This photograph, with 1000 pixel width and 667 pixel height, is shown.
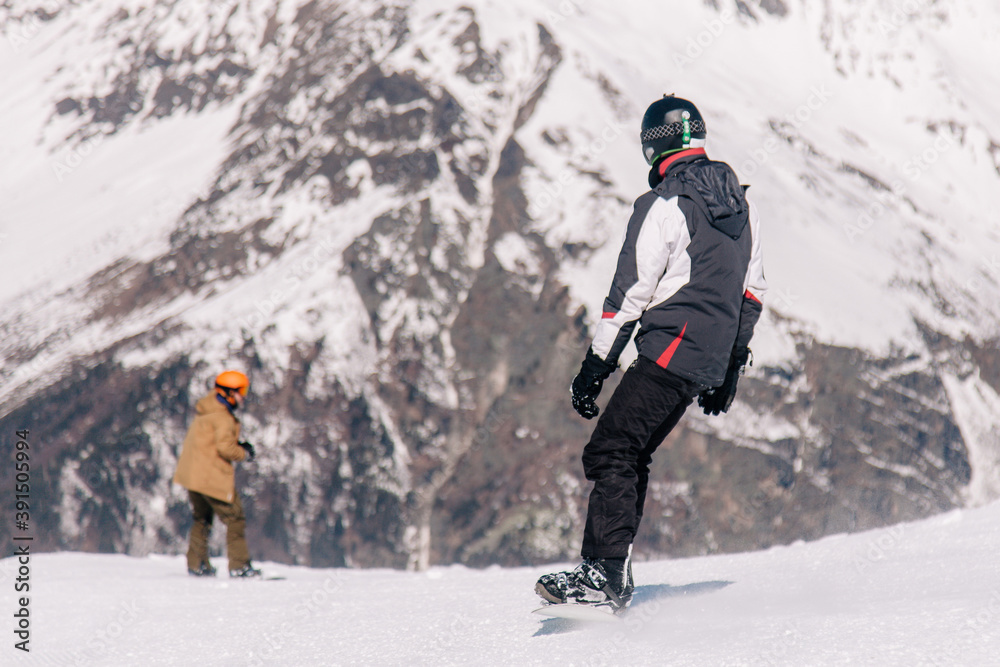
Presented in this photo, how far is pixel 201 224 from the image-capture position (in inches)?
4126

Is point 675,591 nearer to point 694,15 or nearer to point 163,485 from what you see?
point 163,485

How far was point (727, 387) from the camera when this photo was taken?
5.17 metres

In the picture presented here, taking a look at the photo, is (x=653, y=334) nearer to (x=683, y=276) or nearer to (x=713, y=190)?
(x=683, y=276)

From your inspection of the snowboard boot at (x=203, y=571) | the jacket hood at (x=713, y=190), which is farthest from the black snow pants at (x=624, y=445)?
the snowboard boot at (x=203, y=571)

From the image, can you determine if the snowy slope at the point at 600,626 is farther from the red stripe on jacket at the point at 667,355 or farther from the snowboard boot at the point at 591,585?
the red stripe on jacket at the point at 667,355

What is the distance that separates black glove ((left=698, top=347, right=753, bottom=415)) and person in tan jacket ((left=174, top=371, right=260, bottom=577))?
5416 millimetres

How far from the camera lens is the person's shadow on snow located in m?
4.88

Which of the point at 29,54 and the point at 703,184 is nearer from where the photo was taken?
the point at 703,184

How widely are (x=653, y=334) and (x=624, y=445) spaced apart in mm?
609

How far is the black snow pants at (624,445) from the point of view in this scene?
468 cm

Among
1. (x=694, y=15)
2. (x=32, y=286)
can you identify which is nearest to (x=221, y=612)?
(x=32, y=286)

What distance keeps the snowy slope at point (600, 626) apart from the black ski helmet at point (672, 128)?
8.46 feet

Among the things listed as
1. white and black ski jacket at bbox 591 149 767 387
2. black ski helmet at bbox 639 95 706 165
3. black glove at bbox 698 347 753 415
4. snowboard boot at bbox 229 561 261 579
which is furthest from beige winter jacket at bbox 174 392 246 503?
black ski helmet at bbox 639 95 706 165

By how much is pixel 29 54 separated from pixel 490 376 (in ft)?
335
